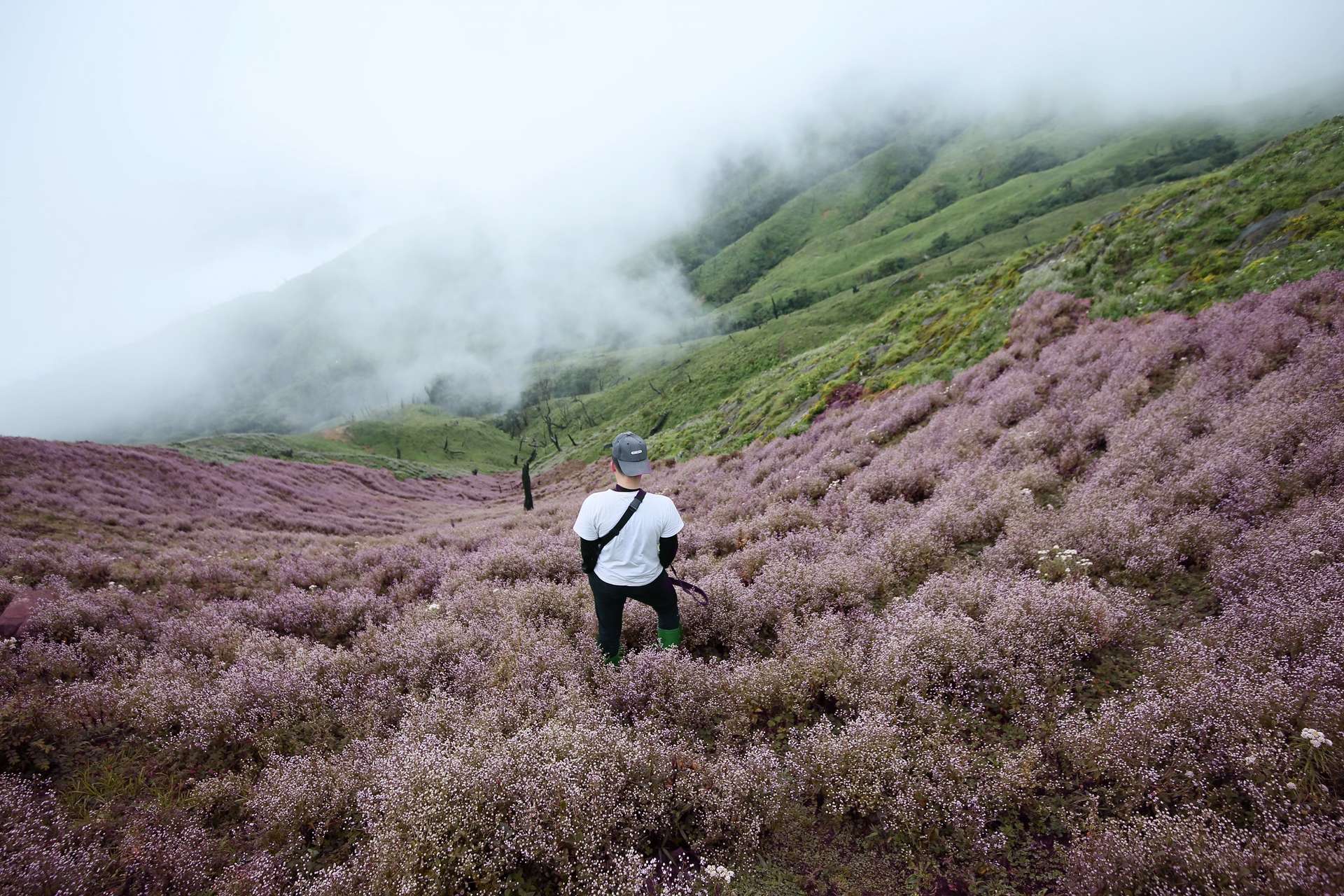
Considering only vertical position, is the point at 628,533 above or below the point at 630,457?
below

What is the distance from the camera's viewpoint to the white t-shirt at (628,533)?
254 inches

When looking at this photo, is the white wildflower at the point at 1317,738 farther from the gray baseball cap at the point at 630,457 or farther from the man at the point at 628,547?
the gray baseball cap at the point at 630,457

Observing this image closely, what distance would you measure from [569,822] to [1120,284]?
1977 centimetres

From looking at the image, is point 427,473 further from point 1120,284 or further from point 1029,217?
point 1029,217

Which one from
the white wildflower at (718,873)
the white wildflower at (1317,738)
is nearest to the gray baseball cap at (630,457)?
the white wildflower at (718,873)

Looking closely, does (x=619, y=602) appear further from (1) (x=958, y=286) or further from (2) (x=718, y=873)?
(1) (x=958, y=286)

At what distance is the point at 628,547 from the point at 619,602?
2.62 ft

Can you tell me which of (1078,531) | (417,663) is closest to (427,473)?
(417,663)

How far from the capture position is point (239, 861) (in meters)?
4.26

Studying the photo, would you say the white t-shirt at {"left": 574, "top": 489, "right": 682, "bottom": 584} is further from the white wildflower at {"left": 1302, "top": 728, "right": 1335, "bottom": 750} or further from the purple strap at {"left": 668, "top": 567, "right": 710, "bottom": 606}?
the white wildflower at {"left": 1302, "top": 728, "right": 1335, "bottom": 750}

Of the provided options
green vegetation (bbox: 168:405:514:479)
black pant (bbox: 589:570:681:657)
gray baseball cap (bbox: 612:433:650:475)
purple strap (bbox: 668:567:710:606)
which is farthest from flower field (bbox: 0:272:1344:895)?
green vegetation (bbox: 168:405:514:479)

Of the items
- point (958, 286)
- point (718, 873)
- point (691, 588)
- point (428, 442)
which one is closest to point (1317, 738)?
point (718, 873)

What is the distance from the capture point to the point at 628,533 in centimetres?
645

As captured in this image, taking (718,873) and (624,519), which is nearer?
(718,873)
